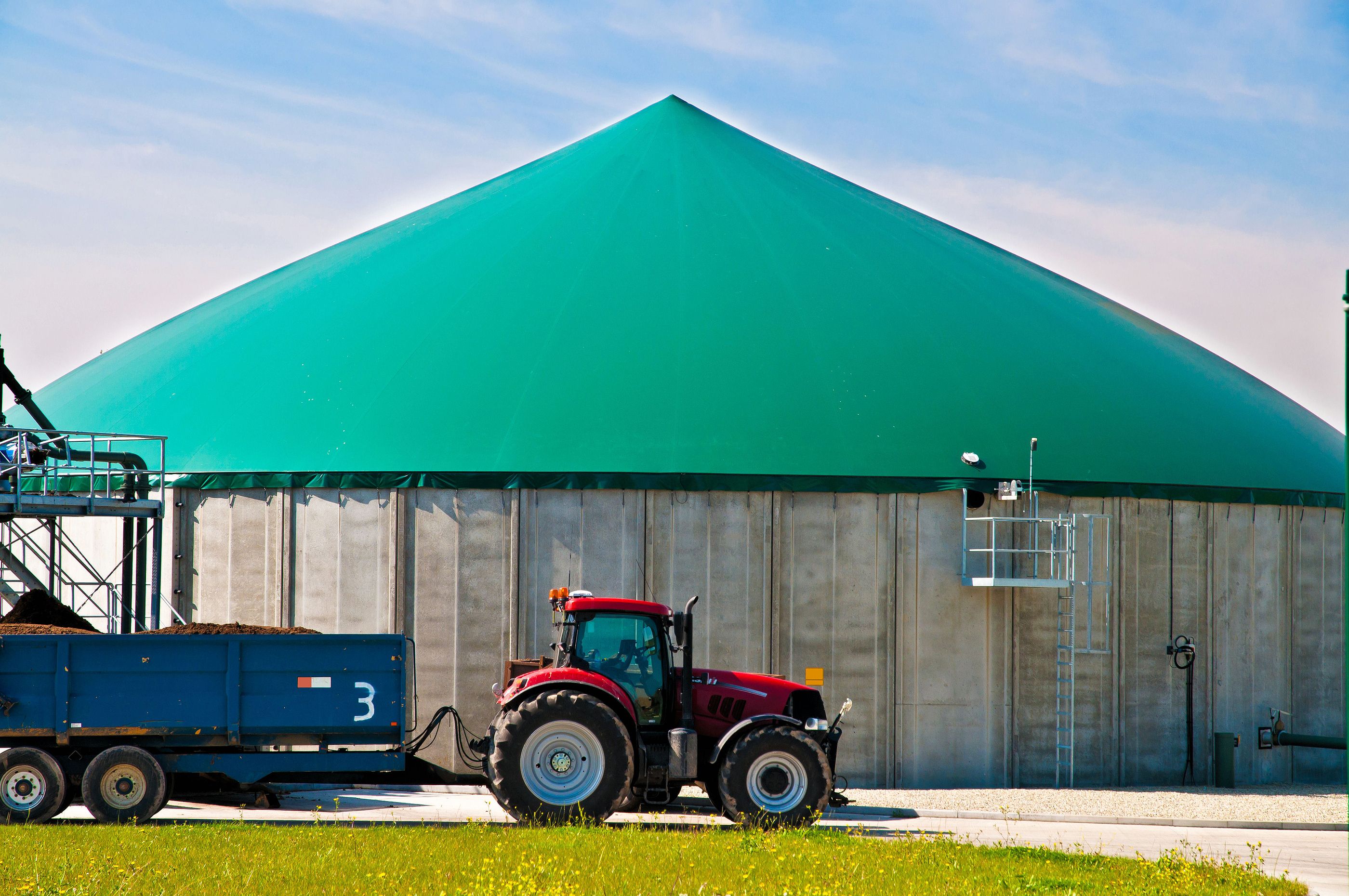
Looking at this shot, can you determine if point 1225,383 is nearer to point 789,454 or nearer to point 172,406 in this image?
point 789,454

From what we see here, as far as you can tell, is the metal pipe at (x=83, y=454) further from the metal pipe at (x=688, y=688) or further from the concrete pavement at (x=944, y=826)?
the metal pipe at (x=688, y=688)

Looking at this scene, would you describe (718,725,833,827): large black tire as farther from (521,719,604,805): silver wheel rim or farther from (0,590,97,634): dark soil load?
(0,590,97,634): dark soil load

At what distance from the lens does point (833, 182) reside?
2961 cm

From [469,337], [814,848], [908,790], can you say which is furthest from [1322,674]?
[469,337]

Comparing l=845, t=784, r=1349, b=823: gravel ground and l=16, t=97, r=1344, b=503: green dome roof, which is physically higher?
l=16, t=97, r=1344, b=503: green dome roof

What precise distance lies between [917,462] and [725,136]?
12.1 metres

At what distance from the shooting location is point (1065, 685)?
2044 cm

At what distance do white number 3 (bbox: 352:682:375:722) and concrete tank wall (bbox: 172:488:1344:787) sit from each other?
440 centimetres

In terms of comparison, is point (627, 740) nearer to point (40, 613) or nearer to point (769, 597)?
point (769, 597)

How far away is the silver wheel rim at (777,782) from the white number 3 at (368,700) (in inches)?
172

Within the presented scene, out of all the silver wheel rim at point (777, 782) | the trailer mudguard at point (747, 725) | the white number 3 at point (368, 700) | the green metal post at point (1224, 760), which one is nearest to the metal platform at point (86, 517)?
the white number 3 at point (368, 700)

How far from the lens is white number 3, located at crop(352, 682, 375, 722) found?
15211mm

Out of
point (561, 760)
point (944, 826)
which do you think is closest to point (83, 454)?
point (561, 760)

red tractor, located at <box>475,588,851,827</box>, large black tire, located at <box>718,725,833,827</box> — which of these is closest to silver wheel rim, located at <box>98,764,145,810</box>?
red tractor, located at <box>475,588,851,827</box>
